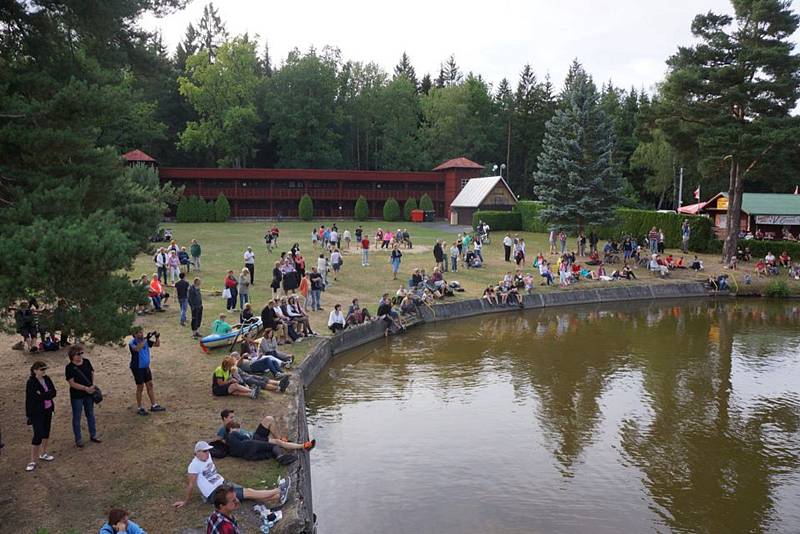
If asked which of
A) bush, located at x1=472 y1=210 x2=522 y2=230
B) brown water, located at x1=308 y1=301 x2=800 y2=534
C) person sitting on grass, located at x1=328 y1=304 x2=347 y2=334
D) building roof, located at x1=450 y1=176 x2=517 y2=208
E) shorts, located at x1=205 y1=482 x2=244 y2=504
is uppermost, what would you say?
building roof, located at x1=450 y1=176 x2=517 y2=208

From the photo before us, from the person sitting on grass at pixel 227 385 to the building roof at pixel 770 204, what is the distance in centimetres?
3814

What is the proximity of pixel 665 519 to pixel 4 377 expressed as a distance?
43.9 feet

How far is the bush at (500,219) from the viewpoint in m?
47.6

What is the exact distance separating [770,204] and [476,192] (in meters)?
20.8

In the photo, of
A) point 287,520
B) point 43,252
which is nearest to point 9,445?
point 43,252

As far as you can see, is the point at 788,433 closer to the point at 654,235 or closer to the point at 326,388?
the point at 326,388

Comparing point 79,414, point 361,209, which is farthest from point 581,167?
point 79,414

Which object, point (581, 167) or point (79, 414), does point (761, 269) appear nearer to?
point (581, 167)

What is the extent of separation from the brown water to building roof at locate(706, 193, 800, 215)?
21931 millimetres

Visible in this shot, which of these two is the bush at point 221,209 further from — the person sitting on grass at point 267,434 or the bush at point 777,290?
the person sitting on grass at point 267,434

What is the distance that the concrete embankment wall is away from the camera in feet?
30.8

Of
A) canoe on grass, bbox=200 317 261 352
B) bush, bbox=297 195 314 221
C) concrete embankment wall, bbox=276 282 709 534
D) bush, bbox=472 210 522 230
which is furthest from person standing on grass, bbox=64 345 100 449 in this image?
bush, bbox=297 195 314 221

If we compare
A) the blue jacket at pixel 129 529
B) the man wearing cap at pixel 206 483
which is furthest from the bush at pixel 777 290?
the blue jacket at pixel 129 529

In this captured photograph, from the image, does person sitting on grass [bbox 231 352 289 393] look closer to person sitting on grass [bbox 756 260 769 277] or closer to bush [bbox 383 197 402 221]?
person sitting on grass [bbox 756 260 769 277]
